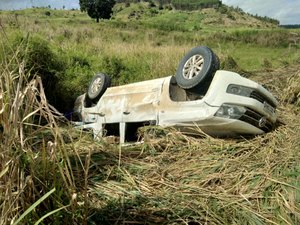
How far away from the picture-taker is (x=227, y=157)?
4016 millimetres

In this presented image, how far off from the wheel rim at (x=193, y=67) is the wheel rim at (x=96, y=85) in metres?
1.73

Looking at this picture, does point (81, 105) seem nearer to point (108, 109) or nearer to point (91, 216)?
point (108, 109)

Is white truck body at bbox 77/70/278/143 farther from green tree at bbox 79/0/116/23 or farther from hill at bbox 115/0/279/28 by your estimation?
hill at bbox 115/0/279/28

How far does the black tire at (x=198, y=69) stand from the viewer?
14.9ft

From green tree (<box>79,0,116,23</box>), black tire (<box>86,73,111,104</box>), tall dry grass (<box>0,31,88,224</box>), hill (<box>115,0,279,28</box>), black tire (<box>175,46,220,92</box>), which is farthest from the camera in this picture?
hill (<box>115,0,279,28</box>)

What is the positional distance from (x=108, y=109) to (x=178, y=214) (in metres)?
2.92

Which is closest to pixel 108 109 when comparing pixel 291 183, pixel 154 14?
pixel 291 183

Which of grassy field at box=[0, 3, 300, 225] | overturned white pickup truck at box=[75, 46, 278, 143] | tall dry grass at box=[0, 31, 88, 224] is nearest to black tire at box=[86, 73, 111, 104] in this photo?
overturned white pickup truck at box=[75, 46, 278, 143]

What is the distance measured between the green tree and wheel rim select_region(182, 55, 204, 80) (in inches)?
2285

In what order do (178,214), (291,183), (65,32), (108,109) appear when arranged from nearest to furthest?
1. (178,214)
2. (291,183)
3. (108,109)
4. (65,32)

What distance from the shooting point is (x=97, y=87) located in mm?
6109

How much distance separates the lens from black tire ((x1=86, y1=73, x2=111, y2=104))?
593 centimetres

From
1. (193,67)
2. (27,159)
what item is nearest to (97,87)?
(193,67)

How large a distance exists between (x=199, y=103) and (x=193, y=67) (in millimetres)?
598
